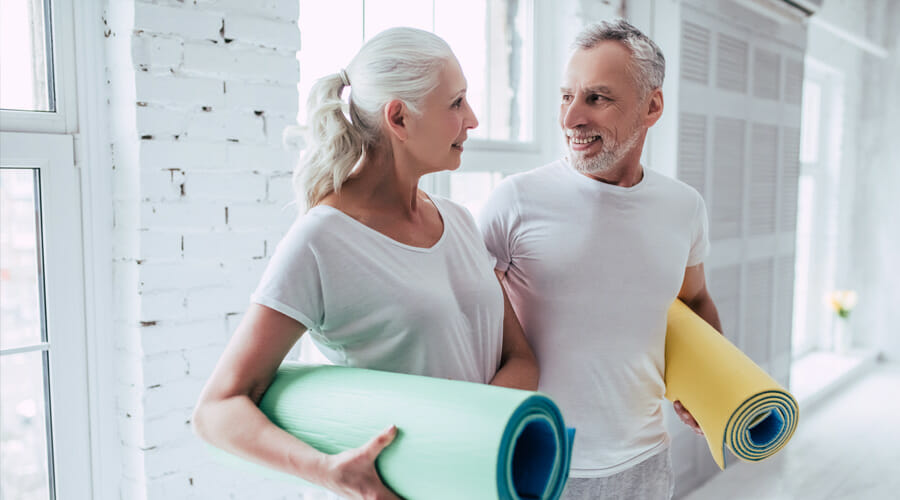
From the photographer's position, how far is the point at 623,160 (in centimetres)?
159

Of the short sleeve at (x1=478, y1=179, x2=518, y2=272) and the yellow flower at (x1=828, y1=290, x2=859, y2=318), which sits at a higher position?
the short sleeve at (x1=478, y1=179, x2=518, y2=272)

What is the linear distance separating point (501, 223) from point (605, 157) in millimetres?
267

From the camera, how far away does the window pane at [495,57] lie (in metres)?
2.40

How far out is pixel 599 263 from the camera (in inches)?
60.8

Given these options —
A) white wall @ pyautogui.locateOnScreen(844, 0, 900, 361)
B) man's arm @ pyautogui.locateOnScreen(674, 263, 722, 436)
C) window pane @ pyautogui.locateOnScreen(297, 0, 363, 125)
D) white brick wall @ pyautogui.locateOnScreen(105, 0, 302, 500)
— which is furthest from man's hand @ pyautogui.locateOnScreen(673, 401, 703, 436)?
white wall @ pyautogui.locateOnScreen(844, 0, 900, 361)

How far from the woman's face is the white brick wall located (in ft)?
2.00

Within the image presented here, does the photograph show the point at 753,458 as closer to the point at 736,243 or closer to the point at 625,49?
the point at 625,49

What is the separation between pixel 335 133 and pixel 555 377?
0.72 metres

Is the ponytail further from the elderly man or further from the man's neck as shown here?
the man's neck

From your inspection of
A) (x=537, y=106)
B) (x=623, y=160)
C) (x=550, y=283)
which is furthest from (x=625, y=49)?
(x=537, y=106)

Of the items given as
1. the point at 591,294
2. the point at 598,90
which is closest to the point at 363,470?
the point at 591,294

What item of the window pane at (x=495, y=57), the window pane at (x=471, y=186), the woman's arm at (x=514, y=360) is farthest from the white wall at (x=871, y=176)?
the woman's arm at (x=514, y=360)

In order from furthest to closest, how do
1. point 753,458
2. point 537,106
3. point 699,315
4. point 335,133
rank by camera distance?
point 537,106
point 699,315
point 753,458
point 335,133

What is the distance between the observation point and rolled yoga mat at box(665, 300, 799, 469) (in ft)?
4.68
